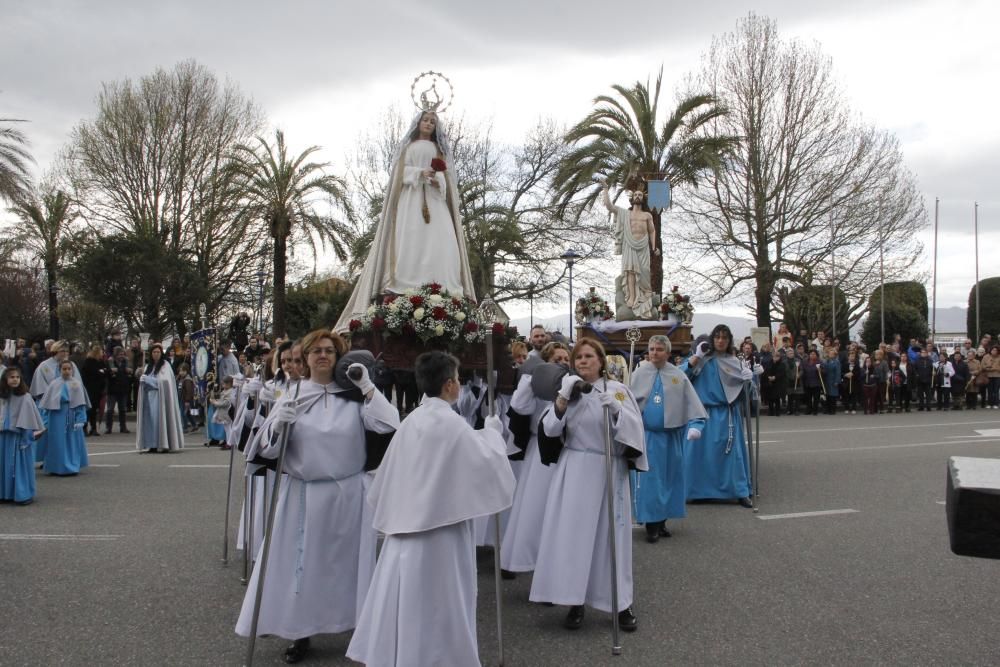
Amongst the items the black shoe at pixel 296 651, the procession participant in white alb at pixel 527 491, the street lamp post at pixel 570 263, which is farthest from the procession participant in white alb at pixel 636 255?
the black shoe at pixel 296 651

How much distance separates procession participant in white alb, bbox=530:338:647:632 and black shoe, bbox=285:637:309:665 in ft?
4.55

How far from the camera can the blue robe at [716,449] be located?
9.17 metres

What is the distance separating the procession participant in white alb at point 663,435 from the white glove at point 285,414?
3832 millimetres

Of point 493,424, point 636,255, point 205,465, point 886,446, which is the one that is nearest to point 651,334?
point 636,255

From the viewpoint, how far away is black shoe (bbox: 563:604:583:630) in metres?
5.15

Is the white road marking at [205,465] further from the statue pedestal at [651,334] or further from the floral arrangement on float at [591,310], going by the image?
the floral arrangement on float at [591,310]

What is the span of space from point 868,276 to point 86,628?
31.6 meters

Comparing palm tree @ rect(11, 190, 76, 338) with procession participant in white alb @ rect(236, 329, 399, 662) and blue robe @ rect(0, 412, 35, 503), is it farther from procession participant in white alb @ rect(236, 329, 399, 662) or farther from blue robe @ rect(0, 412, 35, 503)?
procession participant in white alb @ rect(236, 329, 399, 662)

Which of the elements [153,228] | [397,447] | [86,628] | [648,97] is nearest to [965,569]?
[397,447]

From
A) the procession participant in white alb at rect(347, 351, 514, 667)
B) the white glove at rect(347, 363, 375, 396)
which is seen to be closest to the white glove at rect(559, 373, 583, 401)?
the procession participant in white alb at rect(347, 351, 514, 667)

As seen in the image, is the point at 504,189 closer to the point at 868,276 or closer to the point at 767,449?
the point at 868,276

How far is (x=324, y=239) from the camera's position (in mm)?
27078

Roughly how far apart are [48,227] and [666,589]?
114 ft

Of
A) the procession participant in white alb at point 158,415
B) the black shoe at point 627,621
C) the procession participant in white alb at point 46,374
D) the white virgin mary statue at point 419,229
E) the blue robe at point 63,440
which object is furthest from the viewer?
the procession participant in white alb at point 158,415
